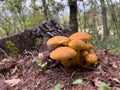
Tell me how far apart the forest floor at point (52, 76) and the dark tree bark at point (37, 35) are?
75 centimetres

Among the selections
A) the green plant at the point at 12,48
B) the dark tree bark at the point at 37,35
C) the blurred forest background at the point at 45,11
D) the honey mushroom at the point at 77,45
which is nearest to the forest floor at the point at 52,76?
the honey mushroom at the point at 77,45

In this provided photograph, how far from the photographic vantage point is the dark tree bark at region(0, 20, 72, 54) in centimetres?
402

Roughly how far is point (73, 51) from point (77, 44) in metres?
0.10

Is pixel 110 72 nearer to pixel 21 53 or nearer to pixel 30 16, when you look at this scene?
pixel 21 53

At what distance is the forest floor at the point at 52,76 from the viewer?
2.87 metres

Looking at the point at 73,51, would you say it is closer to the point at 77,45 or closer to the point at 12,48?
the point at 77,45

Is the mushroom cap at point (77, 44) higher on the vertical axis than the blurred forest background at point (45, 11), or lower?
higher

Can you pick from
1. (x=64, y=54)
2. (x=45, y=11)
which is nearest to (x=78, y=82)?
(x=64, y=54)

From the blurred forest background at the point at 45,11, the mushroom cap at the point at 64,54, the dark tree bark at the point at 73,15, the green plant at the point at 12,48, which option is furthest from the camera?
the blurred forest background at the point at 45,11

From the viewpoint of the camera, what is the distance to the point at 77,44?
2795mm

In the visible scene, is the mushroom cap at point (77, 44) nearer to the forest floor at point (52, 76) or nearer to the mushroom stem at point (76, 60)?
the mushroom stem at point (76, 60)

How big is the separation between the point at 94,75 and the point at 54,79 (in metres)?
0.42

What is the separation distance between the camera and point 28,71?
10.4 feet

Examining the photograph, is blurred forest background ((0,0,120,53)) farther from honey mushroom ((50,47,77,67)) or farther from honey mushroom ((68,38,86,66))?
honey mushroom ((50,47,77,67))
